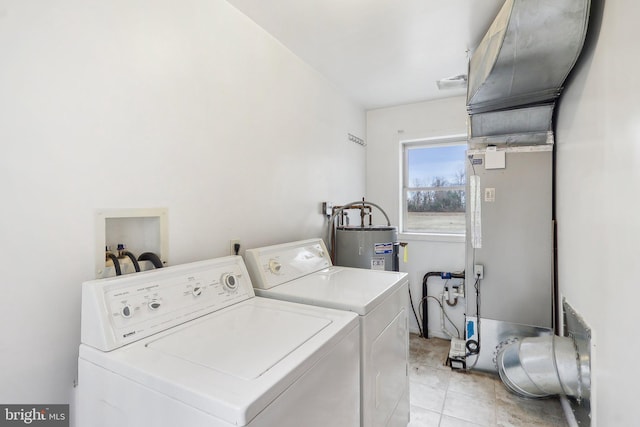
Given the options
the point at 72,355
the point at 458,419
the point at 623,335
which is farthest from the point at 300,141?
the point at 458,419

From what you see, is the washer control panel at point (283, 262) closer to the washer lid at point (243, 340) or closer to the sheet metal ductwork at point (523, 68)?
the washer lid at point (243, 340)

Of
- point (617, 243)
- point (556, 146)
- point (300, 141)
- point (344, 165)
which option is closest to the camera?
point (617, 243)

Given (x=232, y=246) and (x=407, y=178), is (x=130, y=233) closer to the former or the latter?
(x=232, y=246)

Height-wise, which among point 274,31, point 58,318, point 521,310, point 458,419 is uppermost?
point 274,31

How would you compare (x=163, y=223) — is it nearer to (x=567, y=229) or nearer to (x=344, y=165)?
(x=344, y=165)

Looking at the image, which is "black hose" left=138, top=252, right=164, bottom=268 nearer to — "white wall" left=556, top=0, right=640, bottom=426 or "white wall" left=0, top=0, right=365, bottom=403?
"white wall" left=0, top=0, right=365, bottom=403

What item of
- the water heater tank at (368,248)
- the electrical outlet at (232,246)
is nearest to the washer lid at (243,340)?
the electrical outlet at (232,246)

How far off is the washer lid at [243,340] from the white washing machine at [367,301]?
0.72 feet

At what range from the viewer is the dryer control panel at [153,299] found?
3.19 feet

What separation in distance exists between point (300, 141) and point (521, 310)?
2.11 m

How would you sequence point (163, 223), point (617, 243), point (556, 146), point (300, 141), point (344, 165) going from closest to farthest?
1. point (617, 243)
2. point (163, 223)
3. point (556, 146)
4. point (300, 141)
5. point (344, 165)

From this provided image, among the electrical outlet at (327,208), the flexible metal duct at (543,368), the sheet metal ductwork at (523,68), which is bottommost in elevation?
the flexible metal duct at (543,368)

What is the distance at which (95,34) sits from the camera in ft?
3.80

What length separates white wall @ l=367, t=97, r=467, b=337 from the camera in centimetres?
315
